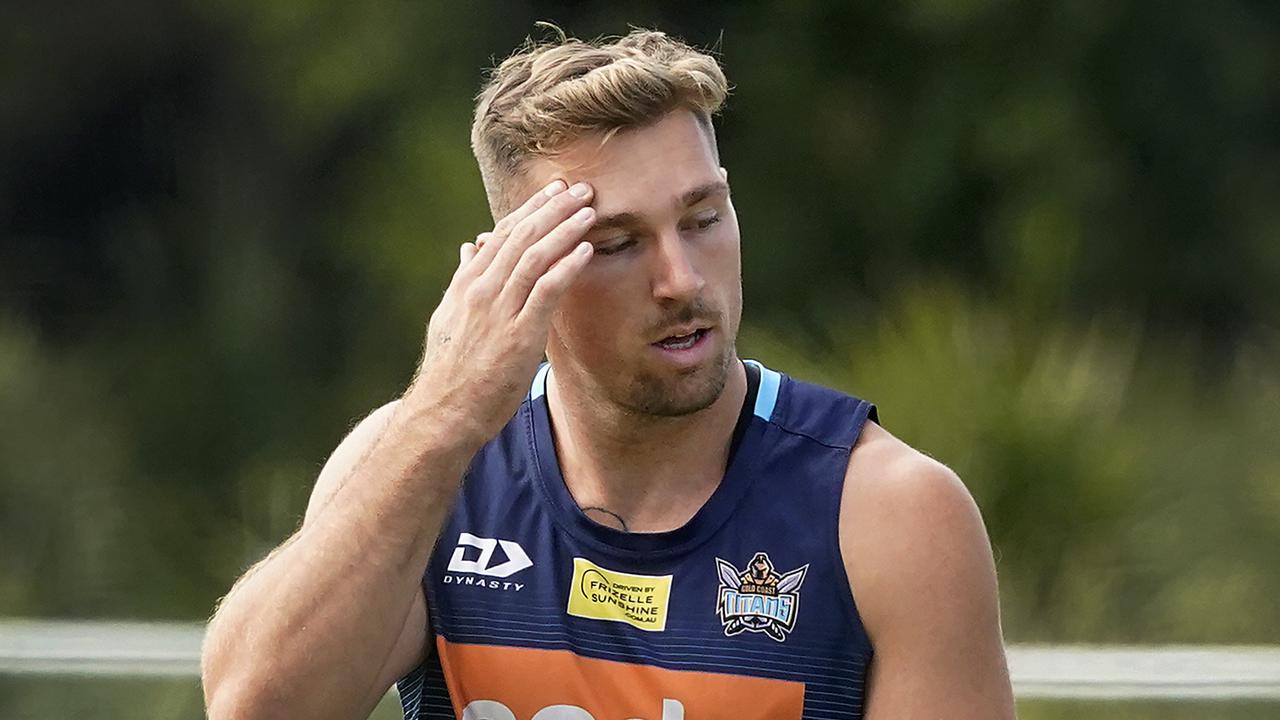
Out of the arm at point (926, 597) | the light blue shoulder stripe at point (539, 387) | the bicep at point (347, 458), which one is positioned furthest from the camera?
the light blue shoulder stripe at point (539, 387)

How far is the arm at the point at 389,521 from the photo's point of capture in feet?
7.64

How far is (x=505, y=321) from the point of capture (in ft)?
7.79

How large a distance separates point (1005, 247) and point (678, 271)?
5957mm

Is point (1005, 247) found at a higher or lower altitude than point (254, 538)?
higher

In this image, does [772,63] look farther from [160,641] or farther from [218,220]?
[160,641]

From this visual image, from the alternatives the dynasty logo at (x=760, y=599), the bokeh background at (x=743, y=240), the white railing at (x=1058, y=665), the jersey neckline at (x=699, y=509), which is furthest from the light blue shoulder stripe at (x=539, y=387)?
the bokeh background at (x=743, y=240)

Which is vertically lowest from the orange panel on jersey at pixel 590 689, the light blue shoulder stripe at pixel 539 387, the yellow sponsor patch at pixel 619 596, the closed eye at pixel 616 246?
the orange panel on jersey at pixel 590 689

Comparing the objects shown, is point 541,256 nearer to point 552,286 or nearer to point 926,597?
point 552,286

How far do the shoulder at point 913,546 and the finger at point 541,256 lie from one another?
20.2 inches

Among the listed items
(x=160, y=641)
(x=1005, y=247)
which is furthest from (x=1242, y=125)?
(x=160, y=641)

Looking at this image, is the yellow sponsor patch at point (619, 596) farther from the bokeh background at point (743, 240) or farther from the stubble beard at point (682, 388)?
the bokeh background at point (743, 240)

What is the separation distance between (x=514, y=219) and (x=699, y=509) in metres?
0.48

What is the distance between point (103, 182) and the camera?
10.1 metres

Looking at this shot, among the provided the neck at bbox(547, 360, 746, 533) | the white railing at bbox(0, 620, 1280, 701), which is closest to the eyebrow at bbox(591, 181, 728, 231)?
the neck at bbox(547, 360, 746, 533)
